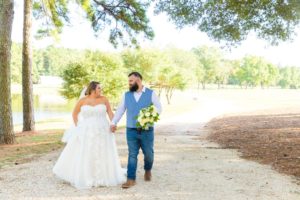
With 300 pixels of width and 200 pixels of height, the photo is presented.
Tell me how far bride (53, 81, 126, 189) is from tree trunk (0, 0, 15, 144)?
6.75 meters

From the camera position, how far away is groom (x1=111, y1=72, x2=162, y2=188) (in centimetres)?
706

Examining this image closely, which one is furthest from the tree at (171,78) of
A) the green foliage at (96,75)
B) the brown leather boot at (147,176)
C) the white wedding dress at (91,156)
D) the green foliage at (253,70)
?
the green foliage at (253,70)

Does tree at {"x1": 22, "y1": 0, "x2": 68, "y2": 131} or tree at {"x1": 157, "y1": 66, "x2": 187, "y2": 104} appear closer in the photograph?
tree at {"x1": 22, "y1": 0, "x2": 68, "y2": 131}

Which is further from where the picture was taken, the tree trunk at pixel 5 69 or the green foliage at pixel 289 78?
the green foliage at pixel 289 78

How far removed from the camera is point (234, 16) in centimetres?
1385

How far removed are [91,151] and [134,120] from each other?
1014 millimetres

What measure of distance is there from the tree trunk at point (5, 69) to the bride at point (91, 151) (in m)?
6.75

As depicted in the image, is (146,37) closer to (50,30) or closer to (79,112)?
(50,30)

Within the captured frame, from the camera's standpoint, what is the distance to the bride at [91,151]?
7094 millimetres

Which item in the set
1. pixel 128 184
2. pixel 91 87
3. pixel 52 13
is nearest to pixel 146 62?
pixel 52 13

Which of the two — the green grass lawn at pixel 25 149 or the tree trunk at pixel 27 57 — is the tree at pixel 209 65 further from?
the green grass lawn at pixel 25 149

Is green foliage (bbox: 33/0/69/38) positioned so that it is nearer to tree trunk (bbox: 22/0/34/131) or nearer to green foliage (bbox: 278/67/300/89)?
tree trunk (bbox: 22/0/34/131)

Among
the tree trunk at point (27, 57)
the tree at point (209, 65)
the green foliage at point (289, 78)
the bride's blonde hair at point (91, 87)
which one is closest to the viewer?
the bride's blonde hair at point (91, 87)

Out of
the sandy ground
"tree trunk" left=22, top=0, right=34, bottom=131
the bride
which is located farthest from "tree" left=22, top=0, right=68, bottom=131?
the bride
